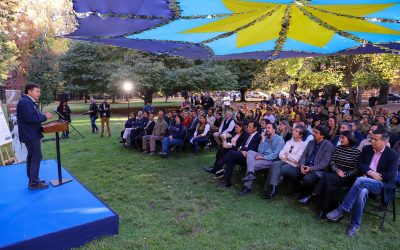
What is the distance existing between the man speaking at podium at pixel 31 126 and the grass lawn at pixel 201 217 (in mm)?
1132

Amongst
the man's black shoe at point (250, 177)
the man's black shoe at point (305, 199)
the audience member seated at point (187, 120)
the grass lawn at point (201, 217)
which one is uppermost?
the audience member seated at point (187, 120)

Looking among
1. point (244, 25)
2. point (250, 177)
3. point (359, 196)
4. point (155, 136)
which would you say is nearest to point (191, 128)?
point (155, 136)

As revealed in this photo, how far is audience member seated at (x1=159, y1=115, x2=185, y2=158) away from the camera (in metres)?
8.37

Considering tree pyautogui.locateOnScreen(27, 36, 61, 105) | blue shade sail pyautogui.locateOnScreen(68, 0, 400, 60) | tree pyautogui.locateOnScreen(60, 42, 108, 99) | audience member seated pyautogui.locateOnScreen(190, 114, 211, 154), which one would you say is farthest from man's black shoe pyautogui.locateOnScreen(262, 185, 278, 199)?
tree pyautogui.locateOnScreen(27, 36, 61, 105)

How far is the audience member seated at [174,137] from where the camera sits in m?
8.37

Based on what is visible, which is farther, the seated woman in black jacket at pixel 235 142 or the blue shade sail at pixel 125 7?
the seated woman in black jacket at pixel 235 142

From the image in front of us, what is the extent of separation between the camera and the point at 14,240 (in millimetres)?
3346

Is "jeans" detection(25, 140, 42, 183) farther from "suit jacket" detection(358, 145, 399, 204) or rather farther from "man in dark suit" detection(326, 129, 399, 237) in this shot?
"suit jacket" detection(358, 145, 399, 204)

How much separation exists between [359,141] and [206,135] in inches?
150

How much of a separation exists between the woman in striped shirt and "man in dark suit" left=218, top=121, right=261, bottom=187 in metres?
1.62

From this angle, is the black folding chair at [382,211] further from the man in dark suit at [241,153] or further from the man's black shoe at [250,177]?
the man in dark suit at [241,153]

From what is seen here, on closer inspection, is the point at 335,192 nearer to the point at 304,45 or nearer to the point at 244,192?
the point at 244,192

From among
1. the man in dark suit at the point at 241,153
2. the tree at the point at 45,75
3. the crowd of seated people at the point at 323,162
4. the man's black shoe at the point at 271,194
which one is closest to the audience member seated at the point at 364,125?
the crowd of seated people at the point at 323,162

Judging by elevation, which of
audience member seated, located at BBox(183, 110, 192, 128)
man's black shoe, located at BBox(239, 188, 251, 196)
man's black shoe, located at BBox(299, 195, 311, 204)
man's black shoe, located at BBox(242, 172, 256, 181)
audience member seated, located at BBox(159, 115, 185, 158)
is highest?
audience member seated, located at BBox(183, 110, 192, 128)
